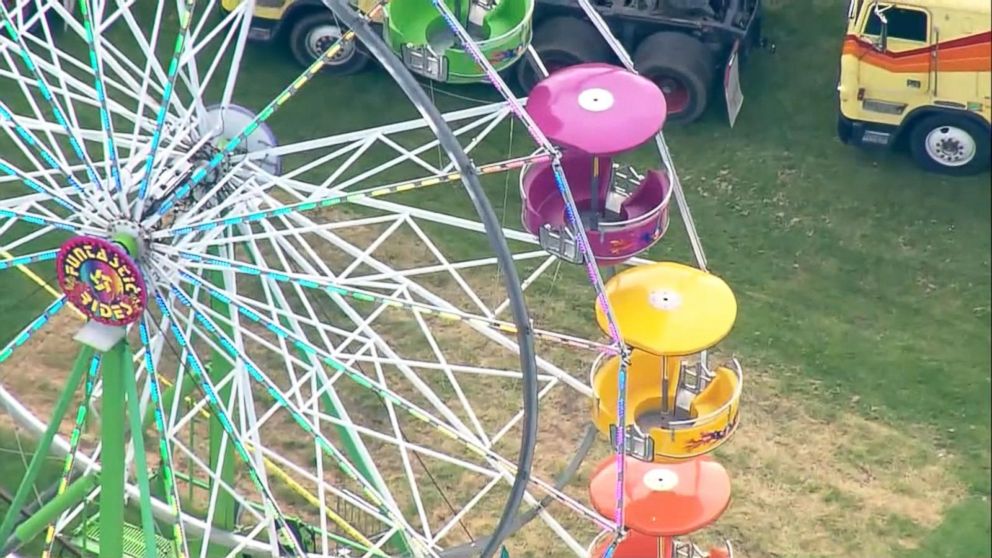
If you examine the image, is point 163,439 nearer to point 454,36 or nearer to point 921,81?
point 454,36

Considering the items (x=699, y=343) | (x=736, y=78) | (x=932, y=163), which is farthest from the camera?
(x=736, y=78)

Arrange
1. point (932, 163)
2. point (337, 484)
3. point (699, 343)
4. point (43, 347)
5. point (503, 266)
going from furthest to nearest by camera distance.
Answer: point (932, 163) < point (43, 347) < point (337, 484) < point (699, 343) < point (503, 266)

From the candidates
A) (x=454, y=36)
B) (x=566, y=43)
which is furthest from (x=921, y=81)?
(x=454, y=36)

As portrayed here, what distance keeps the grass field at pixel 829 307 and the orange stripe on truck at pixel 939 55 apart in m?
1.64

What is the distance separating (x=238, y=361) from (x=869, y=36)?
12.5 meters

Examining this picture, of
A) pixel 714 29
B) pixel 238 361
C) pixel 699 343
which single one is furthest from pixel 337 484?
pixel 714 29

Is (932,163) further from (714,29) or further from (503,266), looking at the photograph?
(503,266)

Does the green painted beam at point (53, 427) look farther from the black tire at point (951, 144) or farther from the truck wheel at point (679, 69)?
the black tire at point (951, 144)

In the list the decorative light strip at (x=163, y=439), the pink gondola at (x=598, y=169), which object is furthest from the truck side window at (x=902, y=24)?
the decorative light strip at (x=163, y=439)

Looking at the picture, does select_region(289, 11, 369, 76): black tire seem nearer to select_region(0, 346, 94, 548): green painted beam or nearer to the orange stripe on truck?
the orange stripe on truck

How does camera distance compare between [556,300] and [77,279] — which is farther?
[556,300]

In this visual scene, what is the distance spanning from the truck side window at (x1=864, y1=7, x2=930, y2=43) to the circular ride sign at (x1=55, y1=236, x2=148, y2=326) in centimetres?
1319

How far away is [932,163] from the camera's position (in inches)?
985

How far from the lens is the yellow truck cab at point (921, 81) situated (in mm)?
23797
